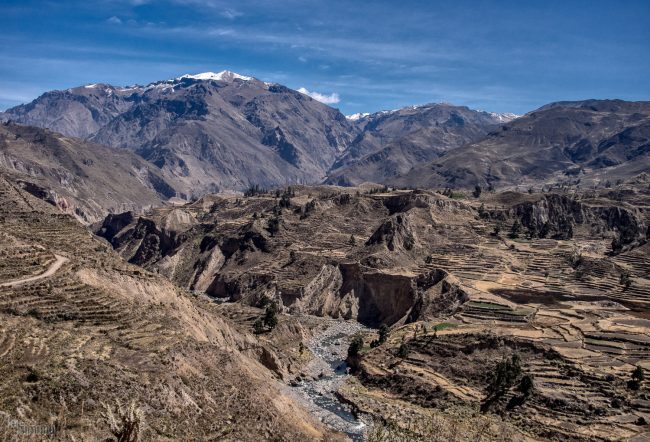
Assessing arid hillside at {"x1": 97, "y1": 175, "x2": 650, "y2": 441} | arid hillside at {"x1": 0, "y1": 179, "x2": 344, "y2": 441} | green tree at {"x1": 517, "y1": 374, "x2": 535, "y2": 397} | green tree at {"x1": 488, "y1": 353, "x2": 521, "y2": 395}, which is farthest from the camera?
green tree at {"x1": 488, "y1": 353, "x2": 521, "y2": 395}

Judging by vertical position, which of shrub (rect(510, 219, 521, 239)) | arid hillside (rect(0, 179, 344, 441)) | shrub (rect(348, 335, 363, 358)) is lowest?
shrub (rect(348, 335, 363, 358))

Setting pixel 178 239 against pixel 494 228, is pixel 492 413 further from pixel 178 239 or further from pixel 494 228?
pixel 178 239

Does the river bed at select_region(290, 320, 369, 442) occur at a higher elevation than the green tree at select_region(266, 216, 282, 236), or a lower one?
lower

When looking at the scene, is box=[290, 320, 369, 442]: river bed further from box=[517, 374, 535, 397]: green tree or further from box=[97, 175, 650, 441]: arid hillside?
box=[517, 374, 535, 397]: green tree

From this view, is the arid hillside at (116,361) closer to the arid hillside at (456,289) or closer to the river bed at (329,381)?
the river bed at (329,381)

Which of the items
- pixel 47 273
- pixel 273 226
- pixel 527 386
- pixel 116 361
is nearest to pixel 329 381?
pixel 527 386

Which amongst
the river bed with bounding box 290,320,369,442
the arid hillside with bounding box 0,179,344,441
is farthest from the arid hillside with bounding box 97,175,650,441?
the arid hillside with bounding box 0,179,344,441

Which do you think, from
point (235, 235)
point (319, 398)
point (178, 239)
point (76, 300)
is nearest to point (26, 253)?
point (76, 300)

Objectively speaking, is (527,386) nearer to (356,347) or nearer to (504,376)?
(504,376)

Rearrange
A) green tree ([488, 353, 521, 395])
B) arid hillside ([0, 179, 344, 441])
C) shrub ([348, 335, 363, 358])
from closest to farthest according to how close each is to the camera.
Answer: arid hillside ([0, 179, 344, 441])
green tree ([488, 353, 521, 395])
shrub ([348, 335, 363, 358])
